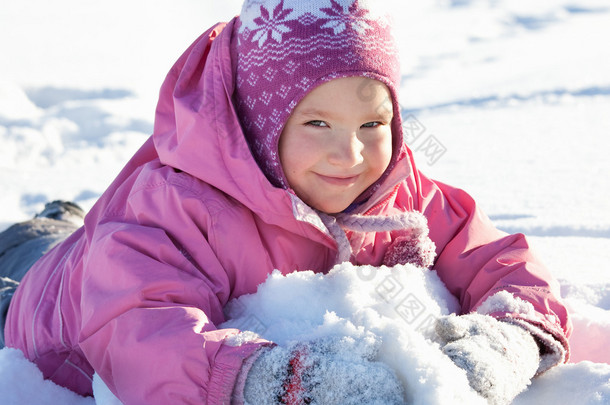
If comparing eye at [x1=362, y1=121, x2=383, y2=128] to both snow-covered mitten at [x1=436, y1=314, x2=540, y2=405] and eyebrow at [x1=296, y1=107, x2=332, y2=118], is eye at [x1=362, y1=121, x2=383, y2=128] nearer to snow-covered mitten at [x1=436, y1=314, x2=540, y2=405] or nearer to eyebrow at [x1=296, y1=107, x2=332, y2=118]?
eyebrow at [x1=296, y1=107, x2=332, y2=118]

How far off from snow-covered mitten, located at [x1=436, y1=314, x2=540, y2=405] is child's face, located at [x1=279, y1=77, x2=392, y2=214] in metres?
0.33

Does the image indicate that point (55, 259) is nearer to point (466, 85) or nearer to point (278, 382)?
point (278, 382)

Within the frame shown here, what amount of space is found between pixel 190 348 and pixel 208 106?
1.61ft

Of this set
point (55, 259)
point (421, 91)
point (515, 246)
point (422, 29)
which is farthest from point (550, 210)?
point (422, 29)

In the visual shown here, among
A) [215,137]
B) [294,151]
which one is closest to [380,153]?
[294,151]

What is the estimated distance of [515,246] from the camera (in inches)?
49.7

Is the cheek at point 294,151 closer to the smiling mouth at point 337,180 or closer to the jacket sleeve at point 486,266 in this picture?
the smiling mouth at point 337,180

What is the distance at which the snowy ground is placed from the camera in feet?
5.49

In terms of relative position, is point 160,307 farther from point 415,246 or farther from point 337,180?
point 415,246

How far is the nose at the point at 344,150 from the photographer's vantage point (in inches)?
43.2

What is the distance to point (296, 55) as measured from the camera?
1.13 metres

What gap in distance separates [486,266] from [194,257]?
0.58 m

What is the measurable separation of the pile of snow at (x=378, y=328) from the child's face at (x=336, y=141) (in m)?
0.16

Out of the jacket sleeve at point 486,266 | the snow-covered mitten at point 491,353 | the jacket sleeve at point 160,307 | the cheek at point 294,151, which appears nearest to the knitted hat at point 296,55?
the cheek at point 294,151
